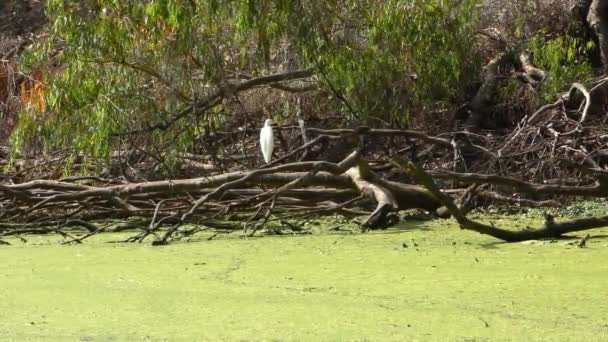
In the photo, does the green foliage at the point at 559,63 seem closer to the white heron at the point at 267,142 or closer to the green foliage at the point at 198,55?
the green foliage at the point at 198,55

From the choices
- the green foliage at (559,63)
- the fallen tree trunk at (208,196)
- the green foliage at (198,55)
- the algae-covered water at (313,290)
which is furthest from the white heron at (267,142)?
the green foliage at (559,63)

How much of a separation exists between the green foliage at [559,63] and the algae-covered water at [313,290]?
2716 mm

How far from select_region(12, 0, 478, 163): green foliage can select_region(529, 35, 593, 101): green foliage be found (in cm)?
64

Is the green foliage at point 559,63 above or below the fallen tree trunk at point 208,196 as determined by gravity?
above

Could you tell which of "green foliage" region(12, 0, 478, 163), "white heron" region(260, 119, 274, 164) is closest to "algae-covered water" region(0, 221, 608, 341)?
"white heron" region(260, 119, 274, 164)

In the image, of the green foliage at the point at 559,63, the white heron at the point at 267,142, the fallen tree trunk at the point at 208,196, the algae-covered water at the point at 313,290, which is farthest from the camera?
the green foliage at the point at 559,63

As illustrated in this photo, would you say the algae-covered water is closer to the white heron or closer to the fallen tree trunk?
the fallen tree trunk

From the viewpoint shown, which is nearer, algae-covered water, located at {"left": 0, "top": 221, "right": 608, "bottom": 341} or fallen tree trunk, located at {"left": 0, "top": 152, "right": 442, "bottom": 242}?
algae-covered water, located at {"left": 0, "top": 221, "right": 608, "bottom": 341}

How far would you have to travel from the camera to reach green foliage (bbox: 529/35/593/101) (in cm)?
843

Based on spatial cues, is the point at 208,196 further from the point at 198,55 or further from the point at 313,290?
the point at 313,290

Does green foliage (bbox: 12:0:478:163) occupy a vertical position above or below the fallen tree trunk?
above

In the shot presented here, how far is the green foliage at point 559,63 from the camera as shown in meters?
8.43

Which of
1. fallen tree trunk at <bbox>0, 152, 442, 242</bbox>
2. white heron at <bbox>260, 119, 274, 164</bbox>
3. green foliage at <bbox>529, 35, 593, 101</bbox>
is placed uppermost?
green foliage at <bbox>529, 35, 593, 101</bbox>

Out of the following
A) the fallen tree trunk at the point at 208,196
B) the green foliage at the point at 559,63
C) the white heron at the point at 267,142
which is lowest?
the fallen tree trunk at the point at 208,196
